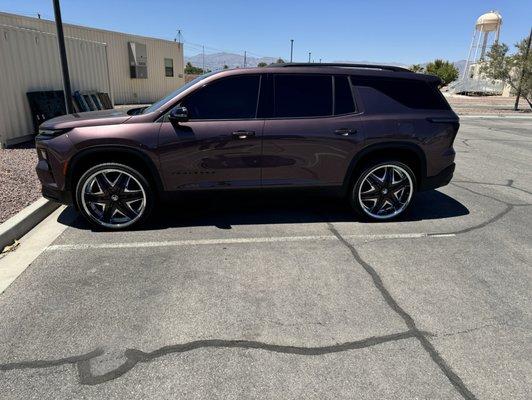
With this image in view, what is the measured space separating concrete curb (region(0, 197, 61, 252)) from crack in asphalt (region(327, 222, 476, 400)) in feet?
11.8

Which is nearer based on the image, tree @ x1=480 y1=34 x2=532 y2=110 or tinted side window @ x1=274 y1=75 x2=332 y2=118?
tinted side window @ x1=274 y1=75 x2=332 y2=118

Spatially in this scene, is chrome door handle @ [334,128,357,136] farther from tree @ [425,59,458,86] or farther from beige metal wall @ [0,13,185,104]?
tree @ [425,59,458,86]

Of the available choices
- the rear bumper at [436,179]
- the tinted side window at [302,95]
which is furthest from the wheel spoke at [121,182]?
the rear bumper at [436,179]

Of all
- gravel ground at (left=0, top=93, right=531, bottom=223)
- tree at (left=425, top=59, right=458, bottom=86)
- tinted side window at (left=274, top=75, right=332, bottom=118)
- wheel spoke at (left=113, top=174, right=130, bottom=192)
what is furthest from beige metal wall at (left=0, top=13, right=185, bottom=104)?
tree at (left=425, top=59, right=458, bottom=86)

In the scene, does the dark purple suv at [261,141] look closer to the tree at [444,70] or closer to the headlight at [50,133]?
the headlight at [50,133]

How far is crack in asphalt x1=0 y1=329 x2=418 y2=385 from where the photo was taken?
2586 millimetres

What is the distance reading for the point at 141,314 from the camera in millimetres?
3215

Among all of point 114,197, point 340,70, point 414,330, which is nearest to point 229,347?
point 414,330

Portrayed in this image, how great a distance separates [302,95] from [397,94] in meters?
1.20

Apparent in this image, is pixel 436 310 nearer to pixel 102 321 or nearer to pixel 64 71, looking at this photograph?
pixel 102 321

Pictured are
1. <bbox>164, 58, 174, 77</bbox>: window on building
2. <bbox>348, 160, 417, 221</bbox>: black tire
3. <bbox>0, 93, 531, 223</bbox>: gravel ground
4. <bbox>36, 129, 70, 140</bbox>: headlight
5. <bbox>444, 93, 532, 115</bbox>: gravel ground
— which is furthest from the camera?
<bbox>164, 58, 174, 77</bbox>: window on building

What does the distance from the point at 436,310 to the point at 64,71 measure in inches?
339

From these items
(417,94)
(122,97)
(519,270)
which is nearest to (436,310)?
(519,270)

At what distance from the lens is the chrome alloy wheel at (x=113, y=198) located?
15.6 ft
